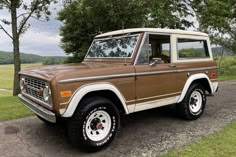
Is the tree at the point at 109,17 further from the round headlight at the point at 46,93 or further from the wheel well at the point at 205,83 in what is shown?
the round headlight at the point at 46,93

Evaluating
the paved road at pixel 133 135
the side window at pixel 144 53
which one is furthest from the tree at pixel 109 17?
the side window at pixel 144 53

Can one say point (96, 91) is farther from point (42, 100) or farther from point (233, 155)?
point (233, 155)

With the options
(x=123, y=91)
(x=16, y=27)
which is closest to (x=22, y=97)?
(x=123, y=91)

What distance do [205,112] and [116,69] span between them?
3.26 meters

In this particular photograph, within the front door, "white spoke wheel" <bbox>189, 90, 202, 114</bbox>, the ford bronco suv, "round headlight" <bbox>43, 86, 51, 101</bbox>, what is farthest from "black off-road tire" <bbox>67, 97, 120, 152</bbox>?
"white spoke wheel" <bbox>189, 90, 202, 114</bbox>

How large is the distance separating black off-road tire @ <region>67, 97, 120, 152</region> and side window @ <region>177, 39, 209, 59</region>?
217cm

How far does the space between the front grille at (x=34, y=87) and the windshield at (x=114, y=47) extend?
1.58 meters

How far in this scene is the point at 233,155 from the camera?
402 cm

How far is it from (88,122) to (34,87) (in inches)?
44.6

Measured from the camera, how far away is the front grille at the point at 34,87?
167 inches

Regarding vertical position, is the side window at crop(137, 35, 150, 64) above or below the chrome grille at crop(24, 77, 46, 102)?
above

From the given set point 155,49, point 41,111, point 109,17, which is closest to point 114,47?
point 155,49

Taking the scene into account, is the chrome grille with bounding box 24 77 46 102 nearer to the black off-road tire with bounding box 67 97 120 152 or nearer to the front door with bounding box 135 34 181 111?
the black off-road tire with bounding box 67 97 120 152

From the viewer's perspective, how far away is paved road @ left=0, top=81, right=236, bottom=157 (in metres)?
4.32
